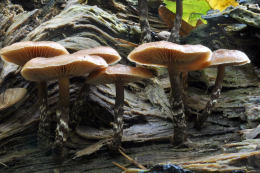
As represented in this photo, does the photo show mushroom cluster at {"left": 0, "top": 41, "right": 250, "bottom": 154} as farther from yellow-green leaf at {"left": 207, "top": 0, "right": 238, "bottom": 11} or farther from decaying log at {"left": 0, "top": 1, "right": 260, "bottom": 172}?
yellow-green leaf at {"left": 207, "top": 0, "right": 238, "bottom": 11}

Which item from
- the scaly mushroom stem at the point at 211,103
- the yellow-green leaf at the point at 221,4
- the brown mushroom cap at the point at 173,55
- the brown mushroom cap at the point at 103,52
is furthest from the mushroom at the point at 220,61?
the yellow-green leaf at the point at 221,4

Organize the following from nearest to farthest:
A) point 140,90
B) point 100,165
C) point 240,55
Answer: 1. point 100,165
2. point 240,55
3. point 140,90

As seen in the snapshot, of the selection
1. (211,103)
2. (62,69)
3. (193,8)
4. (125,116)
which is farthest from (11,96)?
(193,8)

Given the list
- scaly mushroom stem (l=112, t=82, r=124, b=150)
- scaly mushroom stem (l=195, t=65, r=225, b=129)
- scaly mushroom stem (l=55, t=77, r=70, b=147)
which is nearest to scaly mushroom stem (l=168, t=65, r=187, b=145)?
scaly mushroom stem (l=195, t=65, r=225, b=129)

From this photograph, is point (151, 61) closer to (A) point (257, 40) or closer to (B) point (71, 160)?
(B) point (71, 160)

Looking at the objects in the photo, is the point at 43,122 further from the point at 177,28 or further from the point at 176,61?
the point at 177,28

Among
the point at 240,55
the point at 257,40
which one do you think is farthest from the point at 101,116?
the point at 257,40
